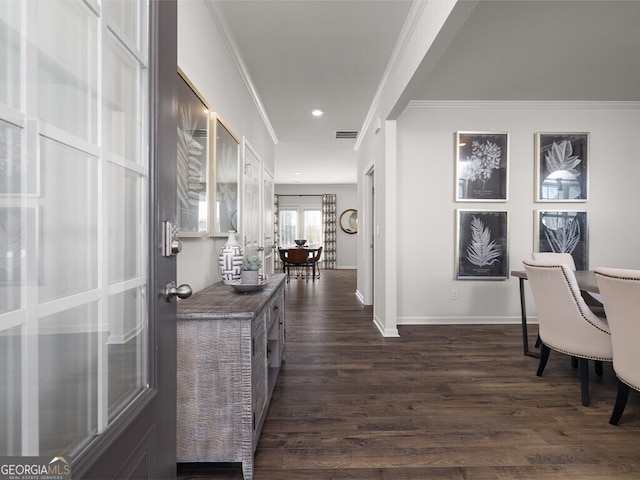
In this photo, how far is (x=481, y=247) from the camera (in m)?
3.97

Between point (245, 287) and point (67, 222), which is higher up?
point (67, 222)

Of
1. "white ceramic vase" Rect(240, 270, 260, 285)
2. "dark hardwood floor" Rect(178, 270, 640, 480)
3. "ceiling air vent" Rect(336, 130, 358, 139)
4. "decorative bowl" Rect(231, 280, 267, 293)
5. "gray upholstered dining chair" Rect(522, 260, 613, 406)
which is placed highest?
"ceiling air vent" Rect(336, 130, 358, 139)

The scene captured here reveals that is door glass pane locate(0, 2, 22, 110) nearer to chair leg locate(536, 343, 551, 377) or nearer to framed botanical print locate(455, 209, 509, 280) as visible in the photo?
chair leg locate(536, 343, 551, 377)

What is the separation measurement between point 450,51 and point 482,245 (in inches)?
83.0

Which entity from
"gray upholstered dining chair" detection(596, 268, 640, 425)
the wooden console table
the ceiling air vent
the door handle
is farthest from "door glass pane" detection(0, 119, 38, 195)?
the ceiling air vent

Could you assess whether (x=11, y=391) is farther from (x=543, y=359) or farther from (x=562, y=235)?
(x=562, y=235)

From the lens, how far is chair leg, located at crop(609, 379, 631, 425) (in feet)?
6.02

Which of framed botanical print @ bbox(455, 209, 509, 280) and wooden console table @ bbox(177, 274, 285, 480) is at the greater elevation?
framed botanical print @ bbox(455, 209, 509, 280)

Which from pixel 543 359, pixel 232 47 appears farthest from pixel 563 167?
pixel 232 47

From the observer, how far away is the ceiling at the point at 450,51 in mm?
2367

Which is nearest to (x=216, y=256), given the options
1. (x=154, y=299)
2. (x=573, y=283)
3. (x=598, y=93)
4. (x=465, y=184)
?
(x=154, y=299)

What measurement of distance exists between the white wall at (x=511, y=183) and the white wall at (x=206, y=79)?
1.97 metres

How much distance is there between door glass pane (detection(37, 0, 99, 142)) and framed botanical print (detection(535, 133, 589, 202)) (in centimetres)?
442

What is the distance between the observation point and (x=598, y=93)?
3740mm
